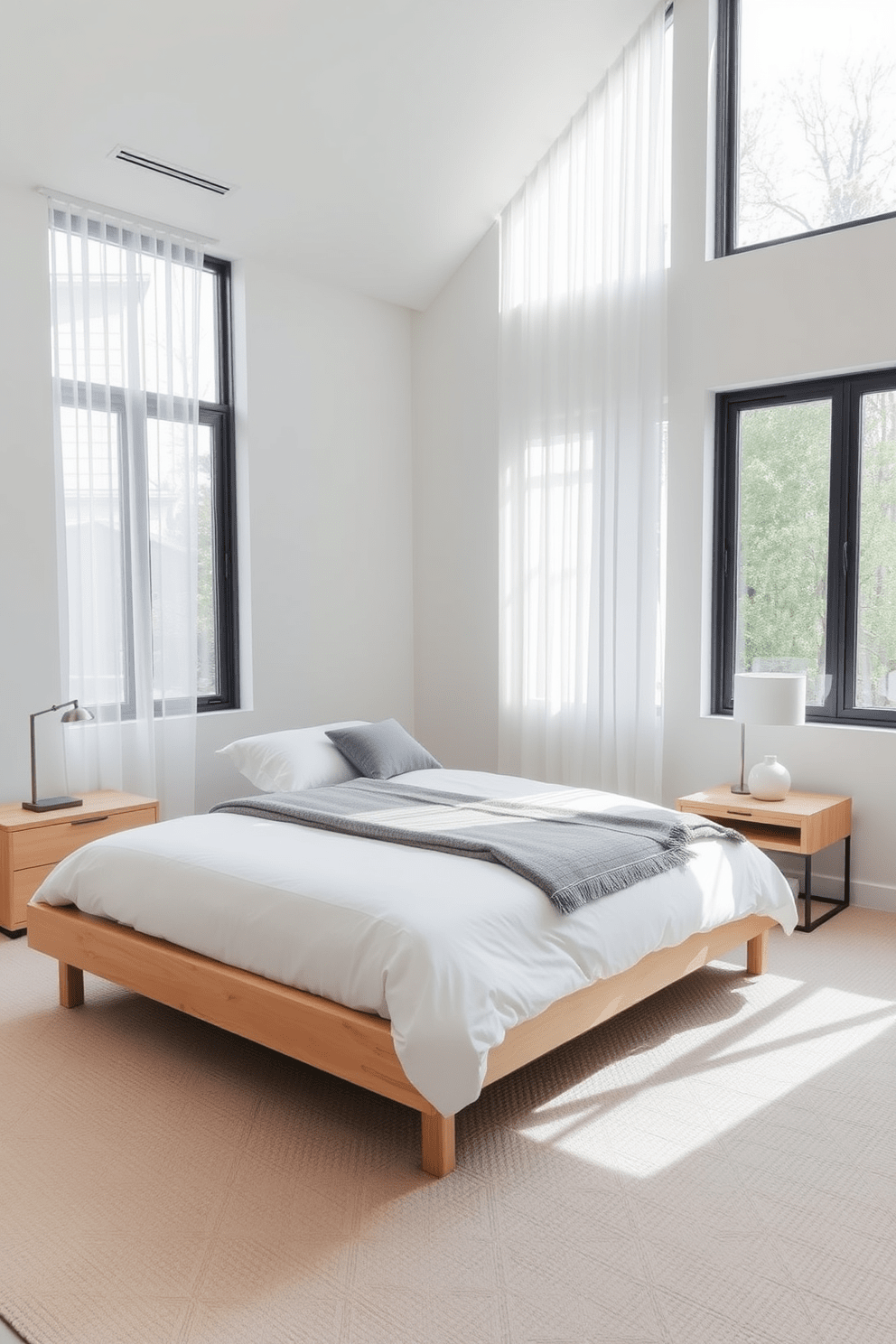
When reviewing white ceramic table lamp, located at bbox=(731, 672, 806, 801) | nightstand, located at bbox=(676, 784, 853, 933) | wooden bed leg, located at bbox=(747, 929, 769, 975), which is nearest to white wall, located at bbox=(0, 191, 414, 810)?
nightstand, located at bbox=(676, 784, 853, 933)

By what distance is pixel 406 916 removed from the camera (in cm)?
230

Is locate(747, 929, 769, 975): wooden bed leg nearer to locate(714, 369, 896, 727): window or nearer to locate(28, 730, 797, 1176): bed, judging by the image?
locate(28, 730, 797, 1176): bed

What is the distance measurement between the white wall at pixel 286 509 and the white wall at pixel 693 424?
235 millimetres

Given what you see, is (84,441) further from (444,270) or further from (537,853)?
(537,853)

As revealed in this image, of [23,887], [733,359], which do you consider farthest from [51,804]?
[733,359]

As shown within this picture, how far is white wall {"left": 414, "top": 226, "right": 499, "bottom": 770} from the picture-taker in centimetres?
532

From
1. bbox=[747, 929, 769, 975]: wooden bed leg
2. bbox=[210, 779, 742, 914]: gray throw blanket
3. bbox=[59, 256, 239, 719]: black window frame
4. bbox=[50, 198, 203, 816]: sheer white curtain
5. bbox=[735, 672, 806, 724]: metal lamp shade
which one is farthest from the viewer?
bbox=[59, 256, 239, 719]: black window frame

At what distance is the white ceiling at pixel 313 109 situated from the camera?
3.66 meters

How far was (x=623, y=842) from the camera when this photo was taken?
2.87 metres

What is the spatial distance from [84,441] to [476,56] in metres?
2.28

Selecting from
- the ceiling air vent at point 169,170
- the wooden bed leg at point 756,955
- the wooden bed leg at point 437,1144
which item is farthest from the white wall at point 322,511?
the wooden bed leg at point 437,1144

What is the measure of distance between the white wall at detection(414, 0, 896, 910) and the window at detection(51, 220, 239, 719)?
137 cm

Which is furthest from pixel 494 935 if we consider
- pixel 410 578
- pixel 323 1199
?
pixel 410 578

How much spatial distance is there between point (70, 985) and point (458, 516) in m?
3.17
